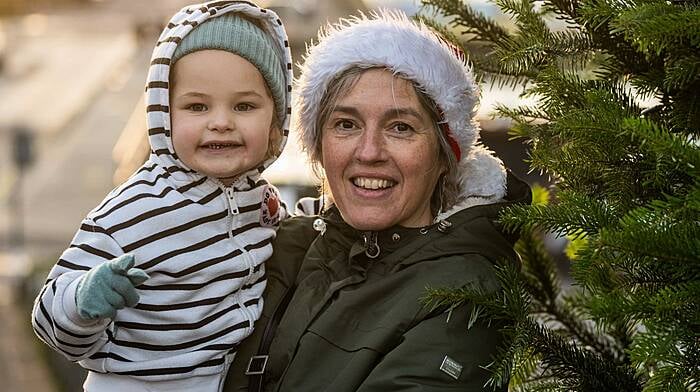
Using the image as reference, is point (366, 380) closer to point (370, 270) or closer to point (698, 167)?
point (370, 270)

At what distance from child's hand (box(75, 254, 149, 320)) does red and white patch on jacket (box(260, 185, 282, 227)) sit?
0.55 metres

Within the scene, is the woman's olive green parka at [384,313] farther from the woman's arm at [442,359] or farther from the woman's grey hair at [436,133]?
the woman's grey hair at [436,133]

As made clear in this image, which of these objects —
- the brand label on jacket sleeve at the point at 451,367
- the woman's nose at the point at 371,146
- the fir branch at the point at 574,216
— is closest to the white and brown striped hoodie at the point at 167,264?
the woman's nose at the point at 371,146

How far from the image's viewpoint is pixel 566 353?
6.66ft

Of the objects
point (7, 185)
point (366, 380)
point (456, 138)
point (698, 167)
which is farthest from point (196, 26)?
point (7, 185)

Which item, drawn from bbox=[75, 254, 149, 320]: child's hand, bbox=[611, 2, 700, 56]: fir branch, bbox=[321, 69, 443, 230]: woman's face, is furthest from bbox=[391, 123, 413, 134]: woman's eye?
bbox=[611, 2, 700, 56]: fir branch

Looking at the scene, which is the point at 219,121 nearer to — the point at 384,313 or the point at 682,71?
the point at 384,313

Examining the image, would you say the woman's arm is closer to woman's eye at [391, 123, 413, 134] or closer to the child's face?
woman's eye at [391, 123, 413, 134]

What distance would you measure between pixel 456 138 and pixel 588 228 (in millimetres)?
809

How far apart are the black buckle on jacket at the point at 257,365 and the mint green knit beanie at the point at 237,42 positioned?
0.65 m

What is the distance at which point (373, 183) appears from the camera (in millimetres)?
2449

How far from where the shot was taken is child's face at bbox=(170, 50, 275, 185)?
245cm

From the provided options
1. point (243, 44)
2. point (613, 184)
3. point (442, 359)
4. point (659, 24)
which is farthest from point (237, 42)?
point (659, 24)

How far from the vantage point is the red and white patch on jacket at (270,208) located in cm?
264
